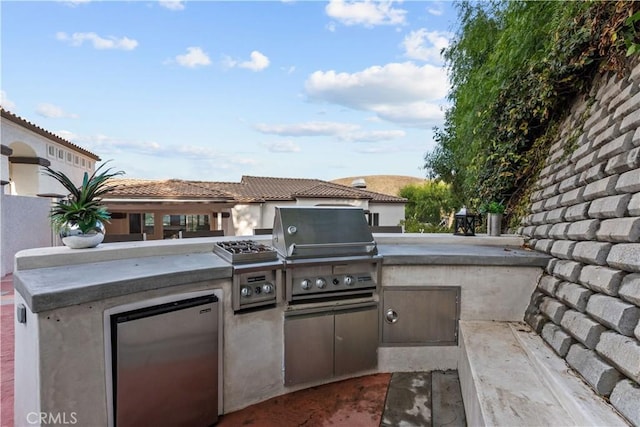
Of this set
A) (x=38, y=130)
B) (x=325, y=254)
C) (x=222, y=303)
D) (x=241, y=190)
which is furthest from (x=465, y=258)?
(x=38, y=130)

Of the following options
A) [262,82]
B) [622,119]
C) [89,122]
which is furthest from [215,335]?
[89,122]

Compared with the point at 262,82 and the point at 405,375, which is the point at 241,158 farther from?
the point at 405,375

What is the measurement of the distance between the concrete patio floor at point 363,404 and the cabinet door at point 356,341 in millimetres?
154

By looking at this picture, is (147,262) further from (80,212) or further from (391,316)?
(391,316)

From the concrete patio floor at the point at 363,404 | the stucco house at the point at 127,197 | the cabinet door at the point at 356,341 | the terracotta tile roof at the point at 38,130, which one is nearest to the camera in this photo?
the concrete patio floor at the point at 363,404

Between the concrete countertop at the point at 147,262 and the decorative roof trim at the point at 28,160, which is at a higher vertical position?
the decorative roof trim at the point at 28,160

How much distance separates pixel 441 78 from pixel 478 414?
24.2ft

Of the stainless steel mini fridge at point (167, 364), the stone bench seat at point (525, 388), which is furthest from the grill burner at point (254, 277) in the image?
the stone bench seat at point (525, 388)

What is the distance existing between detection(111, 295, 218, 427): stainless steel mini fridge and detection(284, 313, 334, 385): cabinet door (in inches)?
24.0

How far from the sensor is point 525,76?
411 cm

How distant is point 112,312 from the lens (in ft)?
5.78

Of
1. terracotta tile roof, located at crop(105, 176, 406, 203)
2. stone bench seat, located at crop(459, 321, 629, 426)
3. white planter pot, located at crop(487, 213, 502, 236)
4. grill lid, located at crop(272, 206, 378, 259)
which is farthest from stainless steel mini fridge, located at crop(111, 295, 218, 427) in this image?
terracotta tile roof, located at crop(105, 176, 406, 203)

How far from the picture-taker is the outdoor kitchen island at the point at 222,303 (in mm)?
1584

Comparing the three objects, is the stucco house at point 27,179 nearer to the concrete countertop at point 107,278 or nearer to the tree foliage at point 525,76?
the concrete countertop at point 107,278
